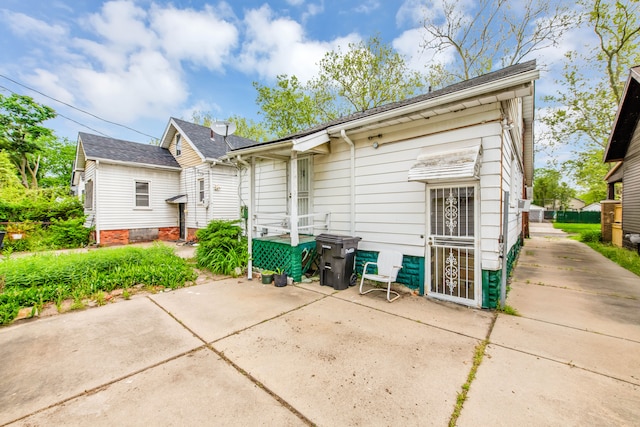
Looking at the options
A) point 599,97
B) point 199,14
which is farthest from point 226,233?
point 599,97

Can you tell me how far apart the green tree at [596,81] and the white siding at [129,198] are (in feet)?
71.8

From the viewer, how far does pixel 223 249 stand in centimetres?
670

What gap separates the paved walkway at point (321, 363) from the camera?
2.00 meters

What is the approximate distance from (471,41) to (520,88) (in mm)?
14534

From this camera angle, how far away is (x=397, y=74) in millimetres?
15711

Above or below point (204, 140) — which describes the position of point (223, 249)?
below

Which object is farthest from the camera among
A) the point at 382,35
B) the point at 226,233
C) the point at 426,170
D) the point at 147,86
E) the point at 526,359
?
the point at 147,86

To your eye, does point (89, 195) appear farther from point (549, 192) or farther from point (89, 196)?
point (549, 192)

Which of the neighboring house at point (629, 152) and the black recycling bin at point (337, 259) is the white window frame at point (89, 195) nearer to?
the black recycling bin at point (337, 259)

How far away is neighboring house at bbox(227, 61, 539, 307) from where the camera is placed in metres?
4.00

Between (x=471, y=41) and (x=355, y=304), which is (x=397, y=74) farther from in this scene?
(x=355, y=304)

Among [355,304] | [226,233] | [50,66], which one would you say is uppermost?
[50,66]

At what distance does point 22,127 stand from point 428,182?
2864 cm

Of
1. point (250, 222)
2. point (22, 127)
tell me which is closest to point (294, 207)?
point (250, 222)
